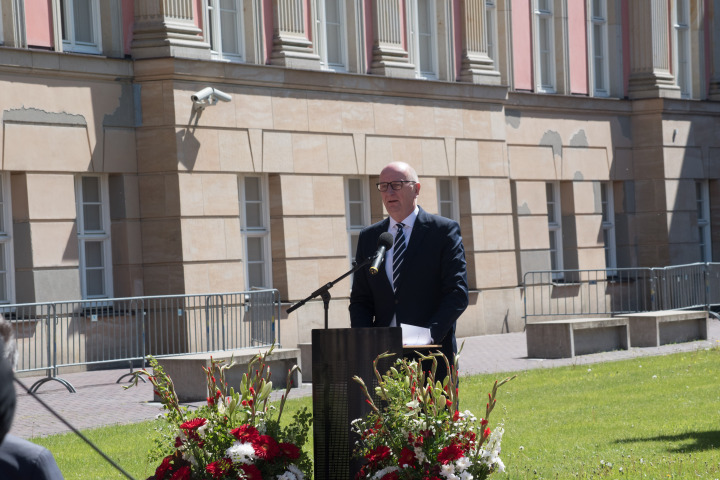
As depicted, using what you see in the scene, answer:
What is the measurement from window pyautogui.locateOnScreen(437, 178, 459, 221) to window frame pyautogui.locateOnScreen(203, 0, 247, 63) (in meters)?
6.06

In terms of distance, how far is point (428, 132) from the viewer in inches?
1057

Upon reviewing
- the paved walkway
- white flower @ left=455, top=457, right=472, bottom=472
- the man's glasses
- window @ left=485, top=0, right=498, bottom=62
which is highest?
window @ left=485, top=0, right=498, bottom=62

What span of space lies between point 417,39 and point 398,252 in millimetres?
20255

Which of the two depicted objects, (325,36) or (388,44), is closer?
(325,36)

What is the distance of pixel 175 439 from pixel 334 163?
61.5 ft

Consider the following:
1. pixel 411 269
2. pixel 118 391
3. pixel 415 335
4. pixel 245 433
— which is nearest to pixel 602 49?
pixel 118 391

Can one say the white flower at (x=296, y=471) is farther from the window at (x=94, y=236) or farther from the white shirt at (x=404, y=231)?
the window at (x=94, y=236)

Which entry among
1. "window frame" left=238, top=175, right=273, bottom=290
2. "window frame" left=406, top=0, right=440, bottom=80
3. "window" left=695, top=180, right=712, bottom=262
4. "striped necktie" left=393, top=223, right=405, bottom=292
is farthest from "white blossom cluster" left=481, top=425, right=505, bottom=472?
"window" left=695, top=180, right=712, bottom=262

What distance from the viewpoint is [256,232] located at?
23891 mm

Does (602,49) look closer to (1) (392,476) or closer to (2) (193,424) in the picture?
(2) (193,424)

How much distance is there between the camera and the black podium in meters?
6.34

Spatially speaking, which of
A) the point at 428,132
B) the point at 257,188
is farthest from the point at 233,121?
the point at 428,132

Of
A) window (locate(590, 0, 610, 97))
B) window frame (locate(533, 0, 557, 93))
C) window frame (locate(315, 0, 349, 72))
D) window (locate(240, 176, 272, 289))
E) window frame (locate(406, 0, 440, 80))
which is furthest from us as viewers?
window (locate(590, 0, 610, 97))

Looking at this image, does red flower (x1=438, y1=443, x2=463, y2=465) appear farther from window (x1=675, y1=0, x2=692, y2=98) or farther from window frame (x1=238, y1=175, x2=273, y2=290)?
window (x1=675, y1=0, x2=692, y2=98)
